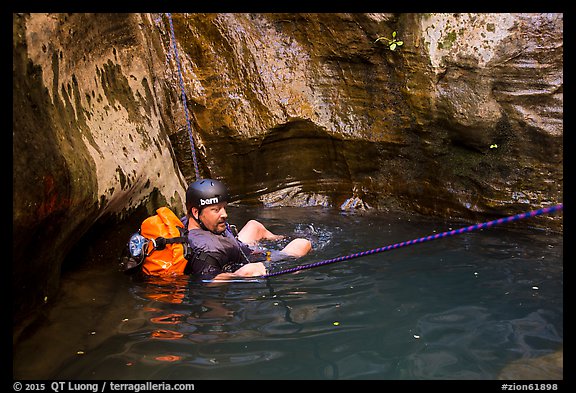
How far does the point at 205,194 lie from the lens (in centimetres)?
574

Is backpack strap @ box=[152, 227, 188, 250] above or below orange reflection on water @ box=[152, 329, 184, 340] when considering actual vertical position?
above

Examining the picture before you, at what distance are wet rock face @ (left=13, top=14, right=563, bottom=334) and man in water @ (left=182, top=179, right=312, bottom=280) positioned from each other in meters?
0.83

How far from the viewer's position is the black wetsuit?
552 cm

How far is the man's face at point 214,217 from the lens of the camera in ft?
19.1

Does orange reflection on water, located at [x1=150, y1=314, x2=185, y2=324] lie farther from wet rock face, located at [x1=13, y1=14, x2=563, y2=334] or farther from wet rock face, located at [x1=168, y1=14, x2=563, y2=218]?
wet rock face, located at [x1=168, y1=14, x2=563, y2=218]

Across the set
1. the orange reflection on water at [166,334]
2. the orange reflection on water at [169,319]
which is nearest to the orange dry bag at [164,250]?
the orange reflection on water at [169,319]

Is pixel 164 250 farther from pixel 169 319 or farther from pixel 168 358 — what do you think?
pixel 168 358

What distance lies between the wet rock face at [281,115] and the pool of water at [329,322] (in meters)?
0.63

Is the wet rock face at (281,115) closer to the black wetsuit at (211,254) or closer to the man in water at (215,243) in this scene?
the man in water at (215,243)

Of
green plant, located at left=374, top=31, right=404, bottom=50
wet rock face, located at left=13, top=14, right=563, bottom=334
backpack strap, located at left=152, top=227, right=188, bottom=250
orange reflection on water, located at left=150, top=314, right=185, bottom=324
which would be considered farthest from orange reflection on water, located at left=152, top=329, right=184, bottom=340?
green plant, located at left=374, top=31, right=404, bottom=50

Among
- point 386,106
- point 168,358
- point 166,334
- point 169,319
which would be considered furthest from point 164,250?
point 386,106

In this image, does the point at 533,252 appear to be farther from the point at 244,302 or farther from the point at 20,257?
the point at 20,257

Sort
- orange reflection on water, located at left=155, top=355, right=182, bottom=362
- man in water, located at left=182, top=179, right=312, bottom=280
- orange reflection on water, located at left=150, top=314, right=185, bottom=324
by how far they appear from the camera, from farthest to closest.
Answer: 1. man in water, located at left=182, top=179, right=312, bottom=280
2. orange reflection on water, located at left=150, top=314, right=185, bottom=324
3. orange reflection on water, located at left=155, top=355, right=182, bottom=362

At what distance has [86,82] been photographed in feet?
18.2
